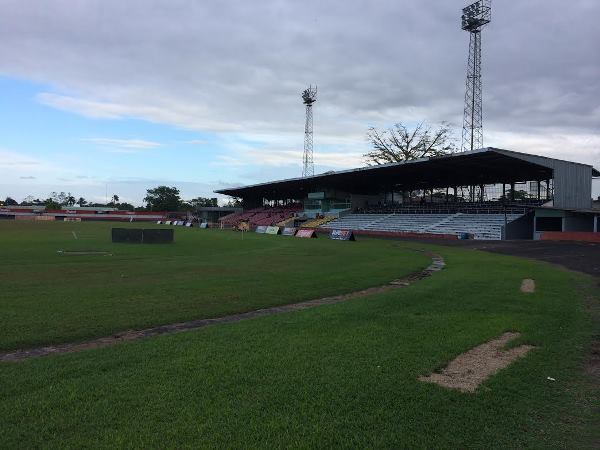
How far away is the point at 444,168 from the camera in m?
56.3

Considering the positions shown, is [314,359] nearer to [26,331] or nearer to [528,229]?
[26,331]

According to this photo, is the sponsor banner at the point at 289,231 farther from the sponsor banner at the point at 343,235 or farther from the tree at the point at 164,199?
the tree at the point at 164,199

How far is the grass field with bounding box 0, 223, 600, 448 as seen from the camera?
4.41 m

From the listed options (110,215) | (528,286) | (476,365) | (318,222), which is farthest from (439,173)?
(110,215)

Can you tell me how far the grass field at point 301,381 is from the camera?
4.41 meters

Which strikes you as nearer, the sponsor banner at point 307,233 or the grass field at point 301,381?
the grass field at point 301,381

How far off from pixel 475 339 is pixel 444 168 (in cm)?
5106

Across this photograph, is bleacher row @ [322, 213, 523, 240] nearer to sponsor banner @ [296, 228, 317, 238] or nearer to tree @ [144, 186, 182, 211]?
sponsor banner @ [296, 228, 317, 238]

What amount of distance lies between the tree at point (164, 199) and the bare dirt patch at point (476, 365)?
160 meters

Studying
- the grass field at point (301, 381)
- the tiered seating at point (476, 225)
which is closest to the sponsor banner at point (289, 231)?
the tiered seating at point (476, 225)

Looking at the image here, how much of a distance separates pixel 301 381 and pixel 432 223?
167 ft

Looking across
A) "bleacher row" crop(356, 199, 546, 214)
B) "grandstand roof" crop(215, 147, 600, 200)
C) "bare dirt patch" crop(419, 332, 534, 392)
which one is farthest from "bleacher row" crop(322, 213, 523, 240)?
"bare dirt patch" crop(419, 332, 534, 392)

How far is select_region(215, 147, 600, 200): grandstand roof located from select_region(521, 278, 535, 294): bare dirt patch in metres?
27.9

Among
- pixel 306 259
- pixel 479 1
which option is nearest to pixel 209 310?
pixel 306 259
